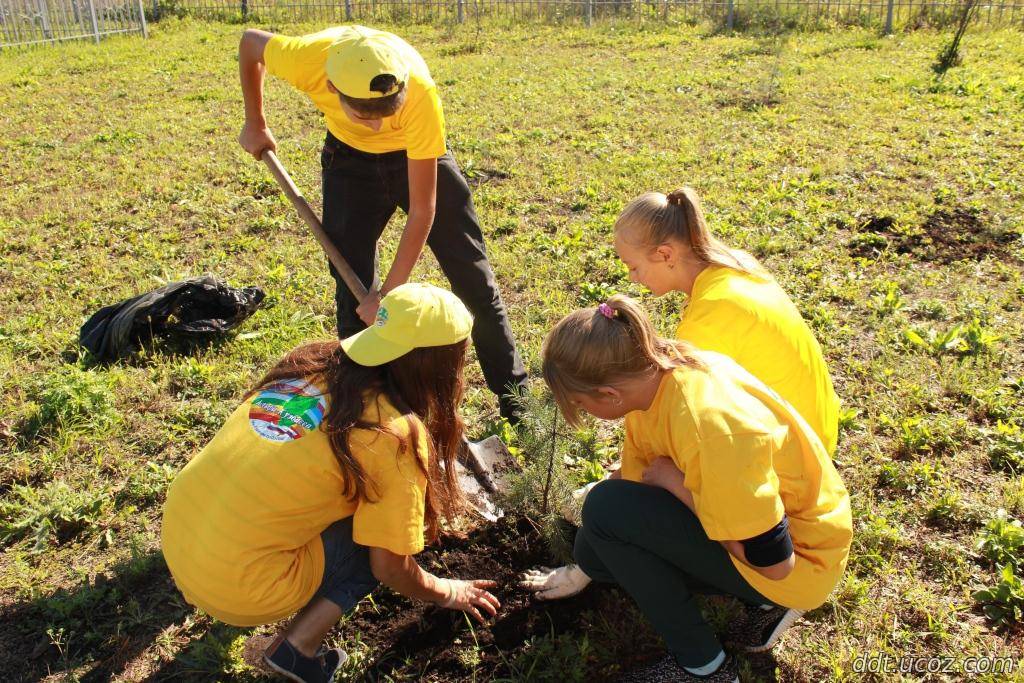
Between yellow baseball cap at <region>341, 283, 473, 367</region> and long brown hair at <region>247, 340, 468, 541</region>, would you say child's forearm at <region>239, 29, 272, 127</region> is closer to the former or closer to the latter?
long brown hair at <region>247, 340, 468, 541</region>

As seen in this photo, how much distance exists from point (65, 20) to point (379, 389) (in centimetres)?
1340

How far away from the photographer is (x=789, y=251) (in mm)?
4984

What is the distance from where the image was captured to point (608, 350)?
189 centimetres

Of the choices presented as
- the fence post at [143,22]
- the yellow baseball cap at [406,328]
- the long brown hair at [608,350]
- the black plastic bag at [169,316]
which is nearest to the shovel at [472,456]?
the yellow baseball cap at [406,328]

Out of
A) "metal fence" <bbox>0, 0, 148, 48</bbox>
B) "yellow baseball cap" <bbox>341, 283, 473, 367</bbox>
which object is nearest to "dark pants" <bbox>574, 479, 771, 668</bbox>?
"yellow baseball cap" <bbox>341, 283, 473, 367</bbox>

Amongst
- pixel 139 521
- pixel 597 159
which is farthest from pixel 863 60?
pixel 139 521

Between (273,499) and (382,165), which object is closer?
(273,499)

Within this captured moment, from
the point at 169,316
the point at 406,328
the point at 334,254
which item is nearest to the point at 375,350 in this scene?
the point at 406,328

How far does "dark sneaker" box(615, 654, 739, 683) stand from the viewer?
7.35ft

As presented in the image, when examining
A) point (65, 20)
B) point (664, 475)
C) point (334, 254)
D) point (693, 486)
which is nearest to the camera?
point (693, 486)

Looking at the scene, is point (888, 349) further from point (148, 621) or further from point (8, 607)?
point (8, 607)

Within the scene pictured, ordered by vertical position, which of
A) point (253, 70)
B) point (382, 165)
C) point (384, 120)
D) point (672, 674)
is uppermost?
point (253, 70)

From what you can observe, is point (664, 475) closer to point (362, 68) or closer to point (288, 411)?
point (288, 411)

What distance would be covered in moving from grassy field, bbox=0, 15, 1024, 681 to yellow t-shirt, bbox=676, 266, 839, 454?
744mm
